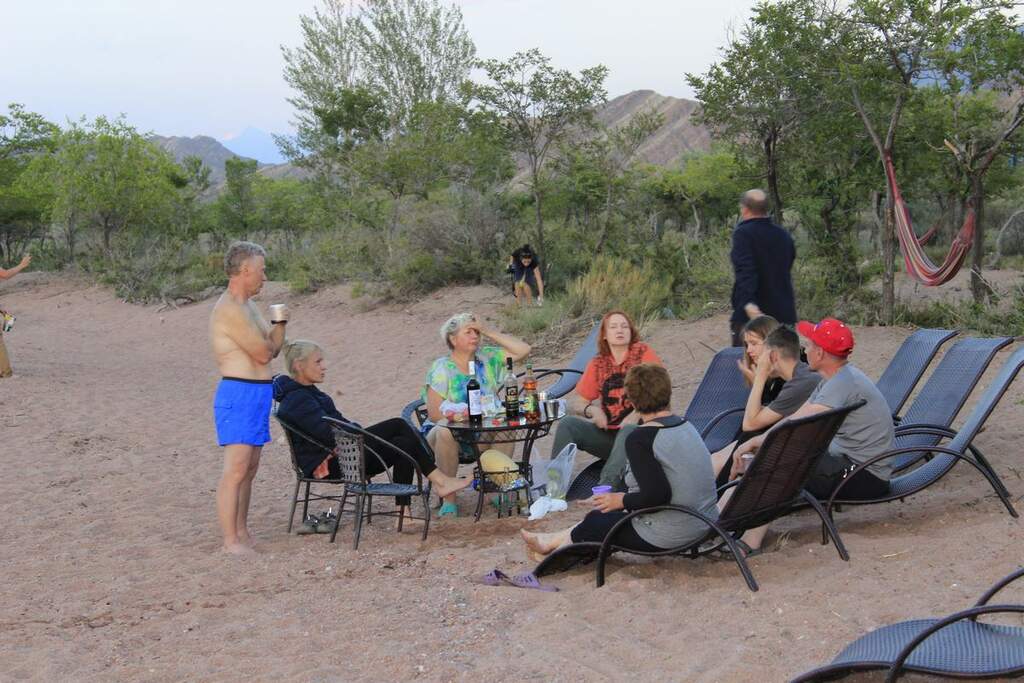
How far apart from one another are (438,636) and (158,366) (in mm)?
11990

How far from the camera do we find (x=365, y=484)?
5395mm

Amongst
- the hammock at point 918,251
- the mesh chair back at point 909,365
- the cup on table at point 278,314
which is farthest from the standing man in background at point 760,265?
the hammock at point 918,251

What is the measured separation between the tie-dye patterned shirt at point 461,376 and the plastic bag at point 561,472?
0.56 metres

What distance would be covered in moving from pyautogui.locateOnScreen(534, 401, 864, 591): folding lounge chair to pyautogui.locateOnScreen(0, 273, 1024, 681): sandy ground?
14 centimetres

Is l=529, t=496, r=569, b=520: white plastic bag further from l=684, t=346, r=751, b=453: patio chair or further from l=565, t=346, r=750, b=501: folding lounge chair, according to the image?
l=684, t=346, r=751, b=453: patio chair

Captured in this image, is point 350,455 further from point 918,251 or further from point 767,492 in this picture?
point 918,251

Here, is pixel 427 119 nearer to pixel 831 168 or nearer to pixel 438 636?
A: pixel 831 168

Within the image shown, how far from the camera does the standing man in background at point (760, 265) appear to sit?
20.3ft

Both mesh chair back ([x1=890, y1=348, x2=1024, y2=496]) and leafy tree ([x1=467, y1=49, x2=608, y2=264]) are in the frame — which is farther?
leafy tree ([x1=467, y1=49, x2=608, y2=264])

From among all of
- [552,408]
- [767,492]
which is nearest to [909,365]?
[552,408]

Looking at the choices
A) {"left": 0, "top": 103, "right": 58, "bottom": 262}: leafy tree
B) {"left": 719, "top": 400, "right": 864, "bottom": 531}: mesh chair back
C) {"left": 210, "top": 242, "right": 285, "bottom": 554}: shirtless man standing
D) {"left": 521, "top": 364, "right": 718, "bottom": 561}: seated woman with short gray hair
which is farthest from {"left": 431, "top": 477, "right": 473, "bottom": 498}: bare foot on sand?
{"left": 0, "top": 103, "right": 58, "bottom": 262}: leafy tree

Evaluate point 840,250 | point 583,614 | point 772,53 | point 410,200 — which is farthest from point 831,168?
point 583,614

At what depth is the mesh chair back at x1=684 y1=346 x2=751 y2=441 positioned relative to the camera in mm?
6402

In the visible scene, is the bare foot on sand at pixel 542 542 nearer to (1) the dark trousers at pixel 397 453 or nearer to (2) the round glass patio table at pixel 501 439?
(2) the round glass patio table at pixel 501 439
